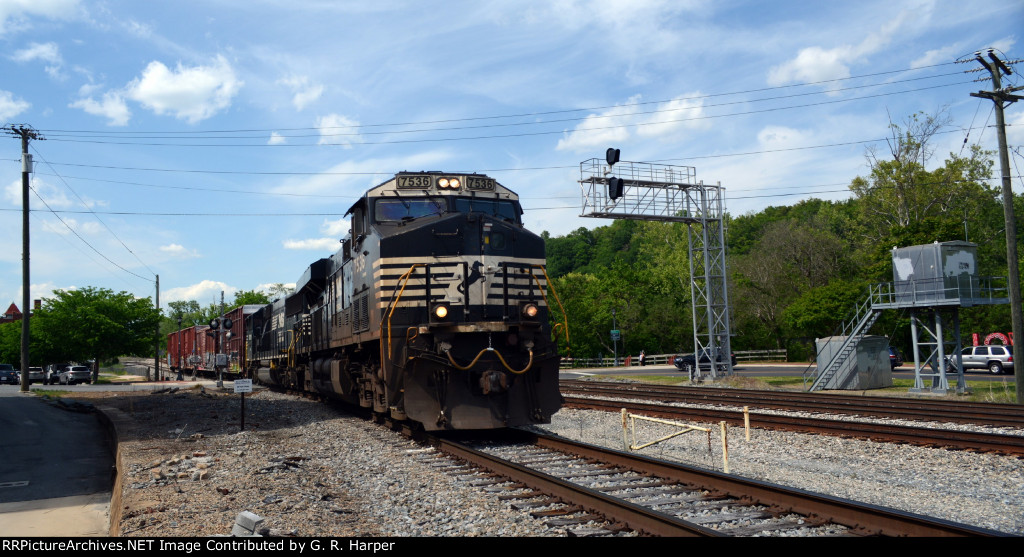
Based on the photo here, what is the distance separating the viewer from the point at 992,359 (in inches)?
1403

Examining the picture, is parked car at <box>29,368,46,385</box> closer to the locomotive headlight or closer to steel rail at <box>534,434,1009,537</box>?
the locomotive headlight

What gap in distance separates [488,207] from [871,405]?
11.3 meters

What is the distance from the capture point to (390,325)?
36.2 feet

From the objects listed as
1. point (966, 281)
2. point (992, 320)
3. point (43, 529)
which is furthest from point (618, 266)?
point (43, 529)

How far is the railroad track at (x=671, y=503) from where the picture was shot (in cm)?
593

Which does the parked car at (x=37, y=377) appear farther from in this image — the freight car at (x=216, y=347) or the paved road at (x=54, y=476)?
the paved road at (x=54, y=476)

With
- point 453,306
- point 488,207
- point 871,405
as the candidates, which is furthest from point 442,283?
point 871,405

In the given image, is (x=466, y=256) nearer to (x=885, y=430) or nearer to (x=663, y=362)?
(x=885, y=430)

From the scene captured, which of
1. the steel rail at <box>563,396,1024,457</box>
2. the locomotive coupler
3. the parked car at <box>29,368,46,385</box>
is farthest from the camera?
the parked car at <box>29,368,46,385</box>

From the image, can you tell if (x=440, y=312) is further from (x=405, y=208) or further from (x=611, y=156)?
(x=611, y=156)

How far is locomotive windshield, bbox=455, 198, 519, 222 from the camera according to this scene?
12352 mm

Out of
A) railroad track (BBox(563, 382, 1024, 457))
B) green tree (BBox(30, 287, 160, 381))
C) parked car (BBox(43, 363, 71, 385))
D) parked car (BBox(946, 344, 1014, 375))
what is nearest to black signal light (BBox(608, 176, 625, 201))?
railroad track (BBox(563, 382, 1024, 457))

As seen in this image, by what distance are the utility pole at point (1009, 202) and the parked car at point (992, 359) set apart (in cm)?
1772

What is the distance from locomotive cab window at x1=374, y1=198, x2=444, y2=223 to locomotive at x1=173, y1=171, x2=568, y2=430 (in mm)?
18
